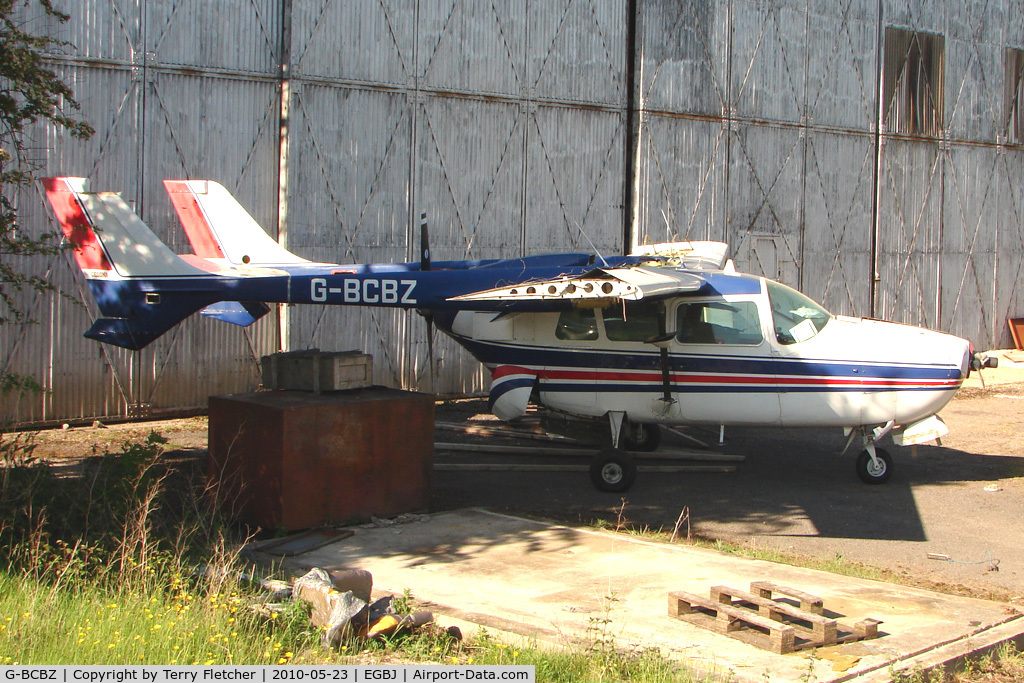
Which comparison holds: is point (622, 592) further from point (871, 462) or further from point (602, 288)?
point (871, 462)

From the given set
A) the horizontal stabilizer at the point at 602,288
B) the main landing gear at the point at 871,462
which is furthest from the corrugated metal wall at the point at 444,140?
the main landing gear at the point at 871,462

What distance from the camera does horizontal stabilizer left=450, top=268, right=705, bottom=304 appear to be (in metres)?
9.25

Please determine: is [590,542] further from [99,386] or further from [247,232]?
[99,386]

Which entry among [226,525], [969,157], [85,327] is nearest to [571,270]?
[226,525]

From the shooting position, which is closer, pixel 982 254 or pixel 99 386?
pixel 99 386

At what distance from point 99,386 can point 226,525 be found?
22.0 feet

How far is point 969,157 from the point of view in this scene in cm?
2544

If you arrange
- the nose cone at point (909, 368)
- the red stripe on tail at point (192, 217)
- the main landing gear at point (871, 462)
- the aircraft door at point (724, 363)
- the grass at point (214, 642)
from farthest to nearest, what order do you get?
the red stripe on tail at point (192, 217) < the main landing gear at point (871, 462) < the aircraft door at point (724, 363) < the nose cone at point (909, 368) < the grass at point (214, 642)

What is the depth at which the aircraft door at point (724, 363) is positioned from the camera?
420 inches

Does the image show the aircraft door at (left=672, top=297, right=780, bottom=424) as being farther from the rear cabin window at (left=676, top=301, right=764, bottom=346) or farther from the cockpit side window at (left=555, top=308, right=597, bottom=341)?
the cockpit side window at (left=555, top=308, right=597, bottom=341)

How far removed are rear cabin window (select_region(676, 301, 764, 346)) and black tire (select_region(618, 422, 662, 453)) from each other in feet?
8.49

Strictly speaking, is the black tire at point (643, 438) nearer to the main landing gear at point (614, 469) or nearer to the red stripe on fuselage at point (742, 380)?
the main landing gear at point (614, 469)

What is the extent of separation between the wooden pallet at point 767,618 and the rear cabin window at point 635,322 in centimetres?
438

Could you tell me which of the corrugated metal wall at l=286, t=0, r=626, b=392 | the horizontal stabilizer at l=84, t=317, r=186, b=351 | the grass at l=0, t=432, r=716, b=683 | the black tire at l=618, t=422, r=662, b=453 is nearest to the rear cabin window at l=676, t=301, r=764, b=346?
the black tire at l=618, t=422, r=662, b=453
